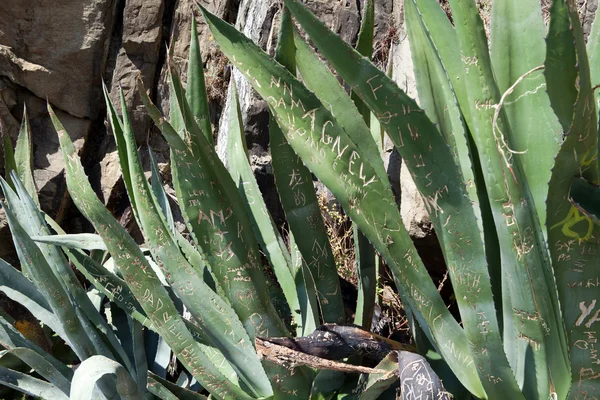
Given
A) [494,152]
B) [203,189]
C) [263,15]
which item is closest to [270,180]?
[263,15]

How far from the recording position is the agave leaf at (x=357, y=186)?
104cm

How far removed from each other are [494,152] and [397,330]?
1119mm

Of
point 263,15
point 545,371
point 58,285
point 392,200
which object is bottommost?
point 545,371

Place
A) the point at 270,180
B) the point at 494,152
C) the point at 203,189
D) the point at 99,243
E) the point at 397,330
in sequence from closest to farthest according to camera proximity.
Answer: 1. the point at 494,152
2. the point at 203,189
3. the point at 99,243
4. the point at 397,330
5. the point at 270,180

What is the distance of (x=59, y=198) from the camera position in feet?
10.8

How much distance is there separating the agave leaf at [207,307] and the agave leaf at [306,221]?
0.51ft

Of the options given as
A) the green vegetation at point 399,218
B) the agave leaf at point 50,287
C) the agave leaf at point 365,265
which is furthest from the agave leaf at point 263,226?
the agave leaf at point 50,287

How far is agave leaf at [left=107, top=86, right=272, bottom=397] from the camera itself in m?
1.31

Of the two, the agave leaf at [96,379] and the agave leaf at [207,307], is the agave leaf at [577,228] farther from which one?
the agave leaf at [96,379]

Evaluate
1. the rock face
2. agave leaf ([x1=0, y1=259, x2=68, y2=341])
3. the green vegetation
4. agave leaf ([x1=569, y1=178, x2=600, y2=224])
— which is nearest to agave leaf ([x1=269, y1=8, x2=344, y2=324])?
the green vegetation

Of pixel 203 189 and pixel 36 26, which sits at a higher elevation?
pixel 36 26

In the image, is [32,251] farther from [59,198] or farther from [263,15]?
[59,198]

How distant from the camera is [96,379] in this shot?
117cm

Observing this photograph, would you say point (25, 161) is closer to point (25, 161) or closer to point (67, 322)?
point (25, 161)
